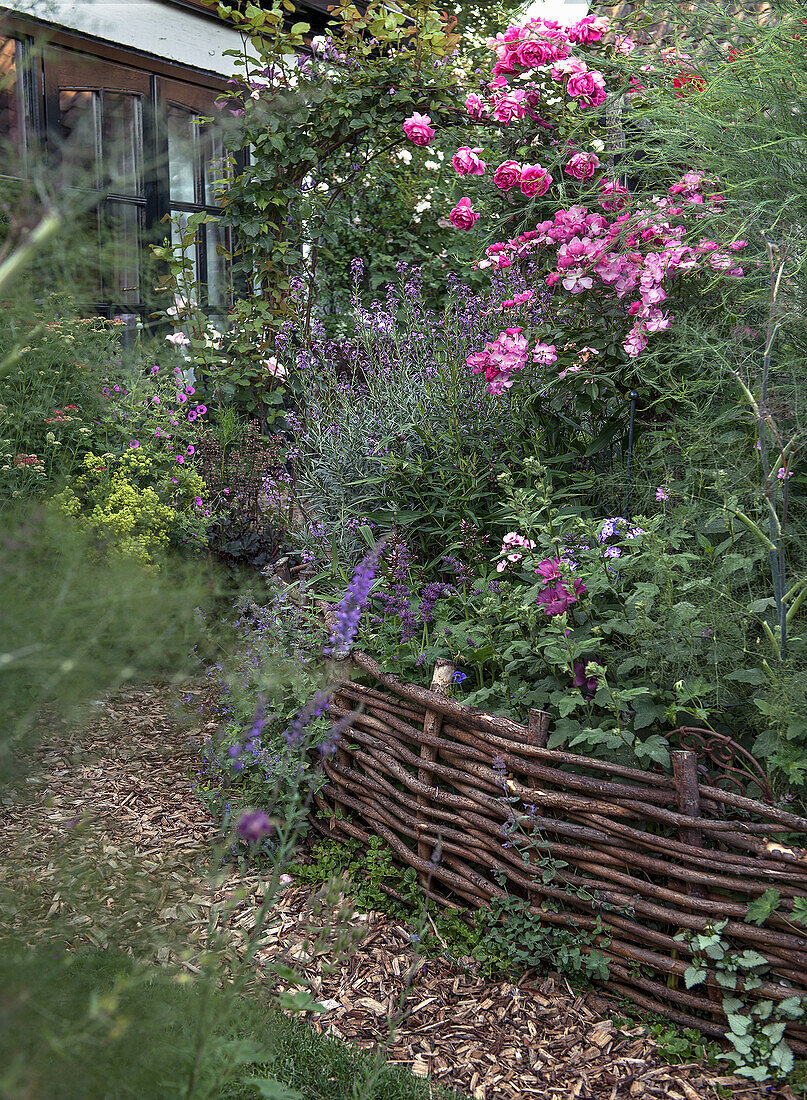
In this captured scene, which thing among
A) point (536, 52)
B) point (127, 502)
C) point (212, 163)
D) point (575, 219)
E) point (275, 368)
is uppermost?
point (212, 163)

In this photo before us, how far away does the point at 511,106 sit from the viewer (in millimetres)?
2924

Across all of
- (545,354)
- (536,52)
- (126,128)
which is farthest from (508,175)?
(126,128)

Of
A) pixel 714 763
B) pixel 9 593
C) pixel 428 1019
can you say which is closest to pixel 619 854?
pixel 714 763

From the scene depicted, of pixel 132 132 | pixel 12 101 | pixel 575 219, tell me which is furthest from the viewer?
pixel 132 132

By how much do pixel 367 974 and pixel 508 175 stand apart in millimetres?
2435

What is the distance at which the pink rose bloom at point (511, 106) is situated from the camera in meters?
2.92

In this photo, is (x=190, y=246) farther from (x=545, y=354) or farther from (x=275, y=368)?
(x=545, y=354)

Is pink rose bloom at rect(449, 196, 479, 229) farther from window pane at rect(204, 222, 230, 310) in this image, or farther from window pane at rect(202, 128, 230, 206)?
window pane at rect(204, 222, 230, 310)

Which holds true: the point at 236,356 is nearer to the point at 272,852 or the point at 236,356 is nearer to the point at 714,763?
the point at 272,852

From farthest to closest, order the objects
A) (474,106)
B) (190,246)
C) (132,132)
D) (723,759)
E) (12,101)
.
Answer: (190,246)
(132,132)
(12,101)
(474,106)
(723,759)

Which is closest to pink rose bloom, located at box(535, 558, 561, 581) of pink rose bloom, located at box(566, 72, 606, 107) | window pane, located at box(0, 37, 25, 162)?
pink rose bloom, located at box(566, 72, 606, 107)

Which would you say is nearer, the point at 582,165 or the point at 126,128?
the point at 582,165

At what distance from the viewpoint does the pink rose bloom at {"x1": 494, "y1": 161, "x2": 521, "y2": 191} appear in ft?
8.97

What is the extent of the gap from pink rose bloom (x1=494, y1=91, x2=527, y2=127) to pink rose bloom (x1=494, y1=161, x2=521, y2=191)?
1.06 ft
